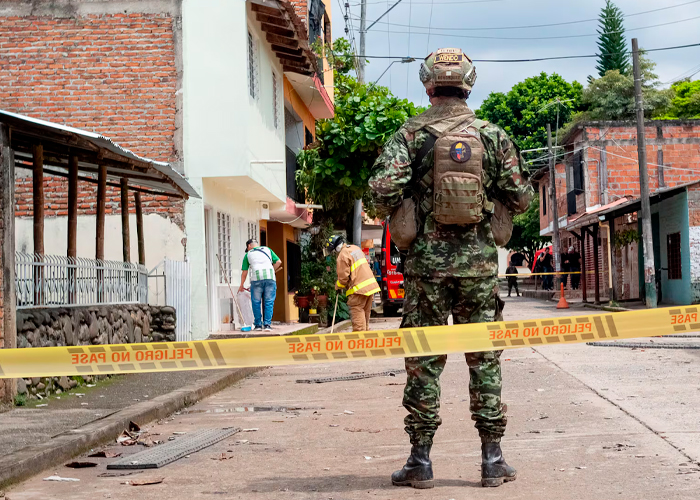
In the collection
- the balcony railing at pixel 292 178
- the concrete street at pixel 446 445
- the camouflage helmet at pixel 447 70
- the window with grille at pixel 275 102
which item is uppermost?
the window with grille at pixel 275 102

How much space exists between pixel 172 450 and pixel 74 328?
3.80m

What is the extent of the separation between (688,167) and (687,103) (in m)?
16.2

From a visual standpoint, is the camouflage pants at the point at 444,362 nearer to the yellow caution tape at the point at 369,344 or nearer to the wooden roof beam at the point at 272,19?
the yellow caution tape at the point at 369,344

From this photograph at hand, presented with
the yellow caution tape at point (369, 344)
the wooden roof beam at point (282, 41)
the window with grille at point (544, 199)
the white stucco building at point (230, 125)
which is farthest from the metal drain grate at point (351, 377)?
the window with grille at point (544, 199)

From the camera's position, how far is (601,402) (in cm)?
820

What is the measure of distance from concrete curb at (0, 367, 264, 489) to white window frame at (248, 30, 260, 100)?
7.95m

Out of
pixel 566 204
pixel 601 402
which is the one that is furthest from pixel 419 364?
pixel 566 204

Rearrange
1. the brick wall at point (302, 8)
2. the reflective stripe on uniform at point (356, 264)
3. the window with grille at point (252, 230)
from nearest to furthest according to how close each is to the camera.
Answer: the reflective stripe on uniform at point (356, 264), the window with grille at point (252, 230), the brick wall at point (302, 8)

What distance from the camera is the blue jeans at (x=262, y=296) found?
16.7 m

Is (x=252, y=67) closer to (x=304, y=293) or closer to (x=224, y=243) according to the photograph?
(x=224, y=243)

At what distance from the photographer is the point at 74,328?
9836 millimetres

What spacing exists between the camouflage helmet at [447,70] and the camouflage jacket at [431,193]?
0.12 meters

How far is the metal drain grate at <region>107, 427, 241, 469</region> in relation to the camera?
6.02 meters

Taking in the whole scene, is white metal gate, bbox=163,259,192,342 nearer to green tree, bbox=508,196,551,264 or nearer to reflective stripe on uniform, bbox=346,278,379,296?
reflective stripe on uniform, bbox=346,278,379,296
